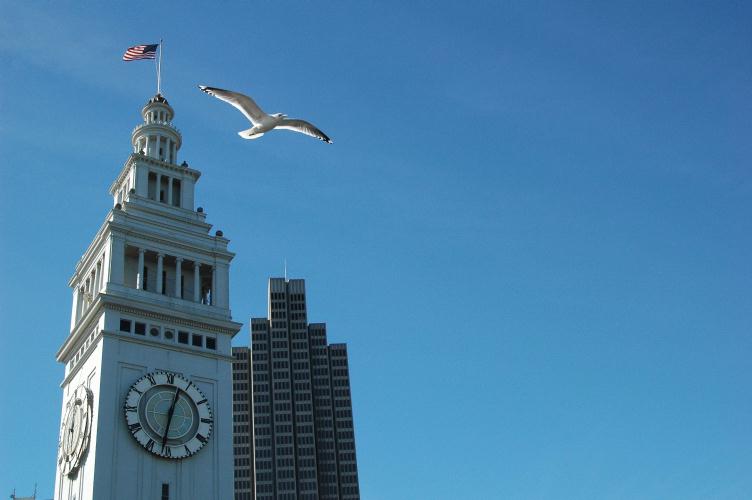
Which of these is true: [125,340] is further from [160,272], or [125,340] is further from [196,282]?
[196,282]

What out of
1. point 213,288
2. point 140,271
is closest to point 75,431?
point 140,271

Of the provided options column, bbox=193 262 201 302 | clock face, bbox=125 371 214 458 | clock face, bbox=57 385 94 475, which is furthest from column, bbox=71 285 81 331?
clock face, bbox=125 371 214 458

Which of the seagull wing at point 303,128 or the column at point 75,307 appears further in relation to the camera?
the column at point 75,307

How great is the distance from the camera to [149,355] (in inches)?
2830

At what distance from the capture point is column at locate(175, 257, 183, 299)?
251ft

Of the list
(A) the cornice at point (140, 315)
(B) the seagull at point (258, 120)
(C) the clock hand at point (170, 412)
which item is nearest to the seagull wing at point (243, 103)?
(B) the seagull at point (258, 120)

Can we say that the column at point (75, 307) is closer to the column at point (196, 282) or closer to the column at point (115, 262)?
the column at point (115, 262)

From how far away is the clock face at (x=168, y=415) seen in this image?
68.5m

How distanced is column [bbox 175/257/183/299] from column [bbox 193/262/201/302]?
108cm

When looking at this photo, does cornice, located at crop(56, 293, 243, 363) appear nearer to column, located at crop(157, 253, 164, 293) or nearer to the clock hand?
column, located at crop(157, 253, 164, 293)

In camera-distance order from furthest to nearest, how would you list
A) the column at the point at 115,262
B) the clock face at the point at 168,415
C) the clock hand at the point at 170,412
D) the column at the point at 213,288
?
the column at the point at 213,288, the column at the point at 115,262, the clock hand at the point at 170,412, the clock face at the point at 168,415

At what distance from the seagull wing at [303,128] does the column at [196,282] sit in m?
20.0

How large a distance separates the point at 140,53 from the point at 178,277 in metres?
20.4

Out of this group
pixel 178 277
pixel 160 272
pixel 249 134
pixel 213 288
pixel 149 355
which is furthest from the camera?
pixel 213 288
